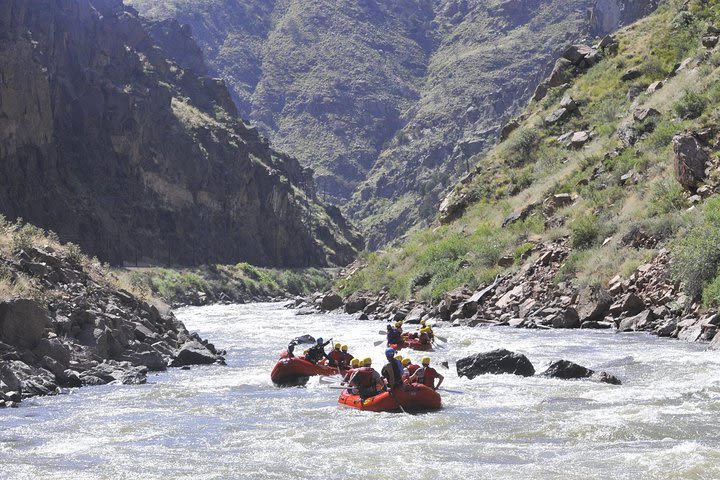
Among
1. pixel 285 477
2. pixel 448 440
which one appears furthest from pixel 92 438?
pixel 448 440

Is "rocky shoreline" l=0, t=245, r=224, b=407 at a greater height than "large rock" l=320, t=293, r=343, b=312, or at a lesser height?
greater

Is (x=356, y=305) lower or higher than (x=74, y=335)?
lower

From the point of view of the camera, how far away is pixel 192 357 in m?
25.1

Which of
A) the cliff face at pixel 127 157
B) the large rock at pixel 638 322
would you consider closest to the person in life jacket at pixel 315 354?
the large rock at pixel 638 322

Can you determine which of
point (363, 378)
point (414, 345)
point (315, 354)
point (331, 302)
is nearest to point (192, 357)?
point (315, 354)

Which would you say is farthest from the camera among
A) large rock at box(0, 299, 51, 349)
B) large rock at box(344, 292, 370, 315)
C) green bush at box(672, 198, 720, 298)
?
large rock at box(344, 292, 370, 315)

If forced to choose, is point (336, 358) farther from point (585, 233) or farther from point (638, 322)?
point (585, 233)

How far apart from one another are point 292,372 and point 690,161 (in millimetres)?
17478

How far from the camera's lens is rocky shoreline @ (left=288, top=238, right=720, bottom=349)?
25016 mm

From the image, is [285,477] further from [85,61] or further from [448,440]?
[85,61]

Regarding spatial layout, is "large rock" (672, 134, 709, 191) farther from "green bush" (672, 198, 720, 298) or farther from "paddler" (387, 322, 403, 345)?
"paddler" (387, 322, 403, 345)

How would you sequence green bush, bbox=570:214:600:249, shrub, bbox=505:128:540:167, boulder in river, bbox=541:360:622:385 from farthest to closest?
Result: shrub, bbox=505:128:540:167 → green bush, bbox=570:214:600:249 → boulder in river, bbox=541:360:622:385

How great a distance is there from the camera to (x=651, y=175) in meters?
35.2

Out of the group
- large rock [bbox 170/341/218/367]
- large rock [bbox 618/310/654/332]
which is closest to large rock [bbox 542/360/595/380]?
large rock [bbox 618/310/654/332]
